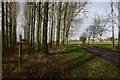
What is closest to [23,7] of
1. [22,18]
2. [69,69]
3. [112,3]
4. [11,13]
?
[22,18]

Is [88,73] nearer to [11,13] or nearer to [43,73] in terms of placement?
[43,73]

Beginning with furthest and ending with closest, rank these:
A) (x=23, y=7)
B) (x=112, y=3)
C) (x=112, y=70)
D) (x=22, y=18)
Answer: (x=22, y=18) → (x=23, y=7) → (x=112, y=3) → (x=112, y=70)

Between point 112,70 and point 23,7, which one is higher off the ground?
point 23,7

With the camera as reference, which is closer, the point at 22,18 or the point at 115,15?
the point at 115,15

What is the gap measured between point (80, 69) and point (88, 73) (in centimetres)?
95

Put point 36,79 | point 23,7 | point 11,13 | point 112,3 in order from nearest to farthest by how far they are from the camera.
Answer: point 36,79, point 11,13, point 112,3, point 23,7

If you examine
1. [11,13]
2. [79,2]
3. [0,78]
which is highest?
[79,2]

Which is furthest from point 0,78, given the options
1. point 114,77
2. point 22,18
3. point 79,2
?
point 22,18

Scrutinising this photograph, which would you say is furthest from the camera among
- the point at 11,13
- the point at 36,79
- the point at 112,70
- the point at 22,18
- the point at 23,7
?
the point at 22,18

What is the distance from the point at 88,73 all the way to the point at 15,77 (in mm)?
3860

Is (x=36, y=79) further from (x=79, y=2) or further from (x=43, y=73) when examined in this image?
(x=79, y=2)

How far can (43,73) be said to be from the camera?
463 inches

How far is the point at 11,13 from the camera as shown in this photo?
110 ft

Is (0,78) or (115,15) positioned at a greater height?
(115,15)
